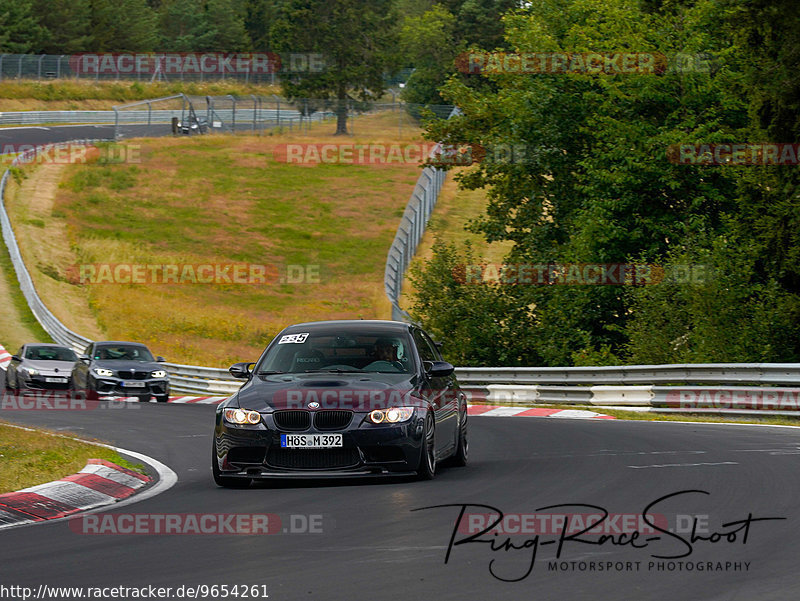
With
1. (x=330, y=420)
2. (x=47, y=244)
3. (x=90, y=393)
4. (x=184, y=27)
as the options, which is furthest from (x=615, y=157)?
(x=184, y=27)

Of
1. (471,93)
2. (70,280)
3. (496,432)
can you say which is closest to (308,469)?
(496,432)

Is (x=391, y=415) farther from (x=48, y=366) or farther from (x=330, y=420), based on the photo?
(x=48, y=366)

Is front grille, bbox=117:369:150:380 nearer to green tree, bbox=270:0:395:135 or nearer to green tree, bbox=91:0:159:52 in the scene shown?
green tree, bbox=270:0:395:135

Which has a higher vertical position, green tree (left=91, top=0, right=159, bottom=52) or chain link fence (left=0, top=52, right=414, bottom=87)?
Result: green tree (left=91, top=0, right=159, bottom=52)

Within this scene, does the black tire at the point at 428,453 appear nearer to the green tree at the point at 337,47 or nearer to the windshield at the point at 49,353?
the windshield at the point at 49,353

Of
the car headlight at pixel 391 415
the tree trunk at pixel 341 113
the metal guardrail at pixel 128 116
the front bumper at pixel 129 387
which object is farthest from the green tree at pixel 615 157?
the tree trunk at pixel 341 113

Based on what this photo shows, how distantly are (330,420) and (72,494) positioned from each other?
2.17 meters

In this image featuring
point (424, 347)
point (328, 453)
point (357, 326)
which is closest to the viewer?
point (328, 453)

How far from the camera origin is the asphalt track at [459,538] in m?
6.32

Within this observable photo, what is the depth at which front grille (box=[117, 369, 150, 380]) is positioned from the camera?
2717cm

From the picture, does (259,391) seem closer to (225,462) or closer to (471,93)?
(225,462)

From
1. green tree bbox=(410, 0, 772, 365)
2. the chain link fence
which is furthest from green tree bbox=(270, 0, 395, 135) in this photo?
green tree bbox=(410, 0, 772, 365)

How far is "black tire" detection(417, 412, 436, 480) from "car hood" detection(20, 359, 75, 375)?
61.0 feet

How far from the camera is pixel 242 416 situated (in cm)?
1069
